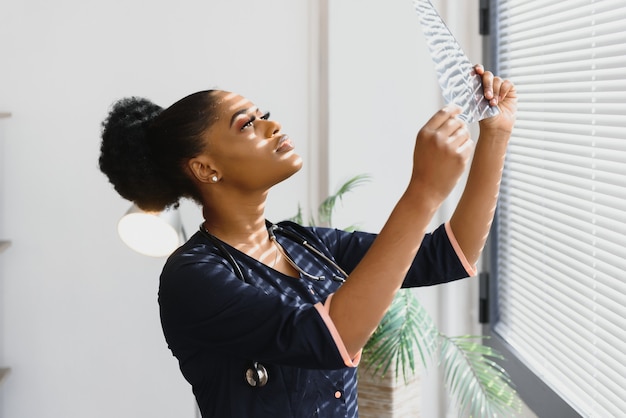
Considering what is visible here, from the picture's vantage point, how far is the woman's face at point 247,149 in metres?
1.15

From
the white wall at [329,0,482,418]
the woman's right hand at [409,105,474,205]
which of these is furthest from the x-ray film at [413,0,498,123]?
the white wall at [329,0,482,418]

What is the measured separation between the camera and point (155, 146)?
126 centimetres

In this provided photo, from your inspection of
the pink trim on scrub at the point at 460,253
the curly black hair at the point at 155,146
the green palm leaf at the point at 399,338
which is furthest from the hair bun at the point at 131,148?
the green palm leaf at the point at 399,338

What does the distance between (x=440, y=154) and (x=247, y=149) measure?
35 cm

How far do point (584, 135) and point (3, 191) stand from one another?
6.11 feet

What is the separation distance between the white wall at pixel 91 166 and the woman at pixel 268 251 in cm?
137

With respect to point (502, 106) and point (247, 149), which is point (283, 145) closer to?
point (247, 149)

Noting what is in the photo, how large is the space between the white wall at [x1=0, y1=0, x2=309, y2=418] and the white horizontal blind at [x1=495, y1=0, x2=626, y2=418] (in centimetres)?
83

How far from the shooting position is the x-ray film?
3.16 feet

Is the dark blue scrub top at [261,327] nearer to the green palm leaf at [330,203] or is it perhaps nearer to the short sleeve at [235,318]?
the short sleeve at [235,318]

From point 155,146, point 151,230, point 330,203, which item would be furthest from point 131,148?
point 330,203

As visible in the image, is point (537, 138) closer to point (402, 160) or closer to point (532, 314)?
point (532, 314)

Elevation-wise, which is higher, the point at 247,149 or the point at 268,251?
the point at 247,149

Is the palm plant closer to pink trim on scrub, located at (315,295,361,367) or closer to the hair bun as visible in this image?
the hair bun
